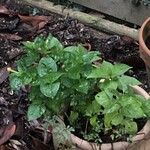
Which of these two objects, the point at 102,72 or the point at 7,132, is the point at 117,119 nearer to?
the point at 102,72

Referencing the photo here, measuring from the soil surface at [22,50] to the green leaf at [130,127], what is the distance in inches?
23.6

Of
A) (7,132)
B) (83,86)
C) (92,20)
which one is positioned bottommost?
(7,132)

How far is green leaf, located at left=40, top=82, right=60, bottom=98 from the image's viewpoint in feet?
6.34

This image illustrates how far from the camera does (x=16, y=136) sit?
2.52m

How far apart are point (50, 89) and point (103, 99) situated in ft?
0.67

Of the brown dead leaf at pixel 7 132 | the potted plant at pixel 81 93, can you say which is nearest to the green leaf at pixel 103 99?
the potted plant at pixel 81 93

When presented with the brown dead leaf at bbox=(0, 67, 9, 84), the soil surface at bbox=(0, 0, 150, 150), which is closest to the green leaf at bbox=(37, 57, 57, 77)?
the soil surface at bbox=(0, 0, 150, 150)

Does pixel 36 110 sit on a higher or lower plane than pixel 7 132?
higher

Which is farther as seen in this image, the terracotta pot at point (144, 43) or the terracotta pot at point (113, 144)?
the terracotta pot at point (144, 43)

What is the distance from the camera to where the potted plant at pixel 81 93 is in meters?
1.92

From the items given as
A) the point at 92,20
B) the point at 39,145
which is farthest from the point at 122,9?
the point at 39,145

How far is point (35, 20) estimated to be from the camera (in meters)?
3.23

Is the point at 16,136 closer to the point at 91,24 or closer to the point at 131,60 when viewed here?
the point at 131,60

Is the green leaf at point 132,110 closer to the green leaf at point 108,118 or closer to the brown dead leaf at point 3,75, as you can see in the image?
the green leaf at point 108,118
